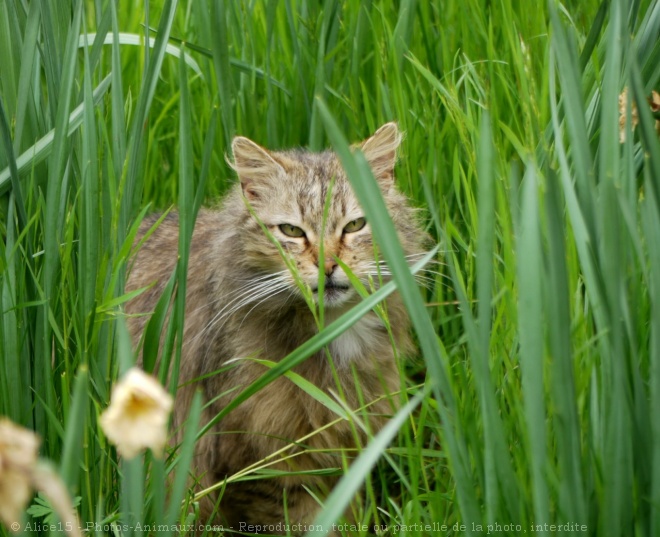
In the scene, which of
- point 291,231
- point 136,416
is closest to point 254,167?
point 291,231

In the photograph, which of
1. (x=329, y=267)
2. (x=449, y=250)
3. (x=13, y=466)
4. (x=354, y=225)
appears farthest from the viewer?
(x=354, y=225)

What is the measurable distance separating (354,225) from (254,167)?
1.20 ft

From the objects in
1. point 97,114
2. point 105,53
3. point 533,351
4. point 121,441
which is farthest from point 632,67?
point 105,53

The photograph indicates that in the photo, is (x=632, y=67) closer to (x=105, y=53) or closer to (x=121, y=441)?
(x=121, y=441)

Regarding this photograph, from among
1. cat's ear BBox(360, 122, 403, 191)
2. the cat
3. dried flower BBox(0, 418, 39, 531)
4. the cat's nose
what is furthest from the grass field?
the cat's nose

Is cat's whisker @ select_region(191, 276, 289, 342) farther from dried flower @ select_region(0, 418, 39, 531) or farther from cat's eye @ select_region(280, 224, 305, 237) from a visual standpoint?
dried flower @ select_region(0, 418, 39, 531)

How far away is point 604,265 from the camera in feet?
4.68

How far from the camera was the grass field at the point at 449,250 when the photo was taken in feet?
4.56

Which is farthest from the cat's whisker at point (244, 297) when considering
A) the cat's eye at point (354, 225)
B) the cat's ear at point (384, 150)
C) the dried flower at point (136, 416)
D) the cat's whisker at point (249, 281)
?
the dried flower at point (136, 416)

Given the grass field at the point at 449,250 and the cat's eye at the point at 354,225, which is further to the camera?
the cat's eye at the point at 354,225

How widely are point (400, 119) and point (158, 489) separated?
6.32 ft

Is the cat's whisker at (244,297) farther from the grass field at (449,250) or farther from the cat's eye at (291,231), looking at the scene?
the grass field at (449,250)

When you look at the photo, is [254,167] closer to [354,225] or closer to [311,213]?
[311,213]

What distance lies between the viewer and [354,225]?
9.43 feet
